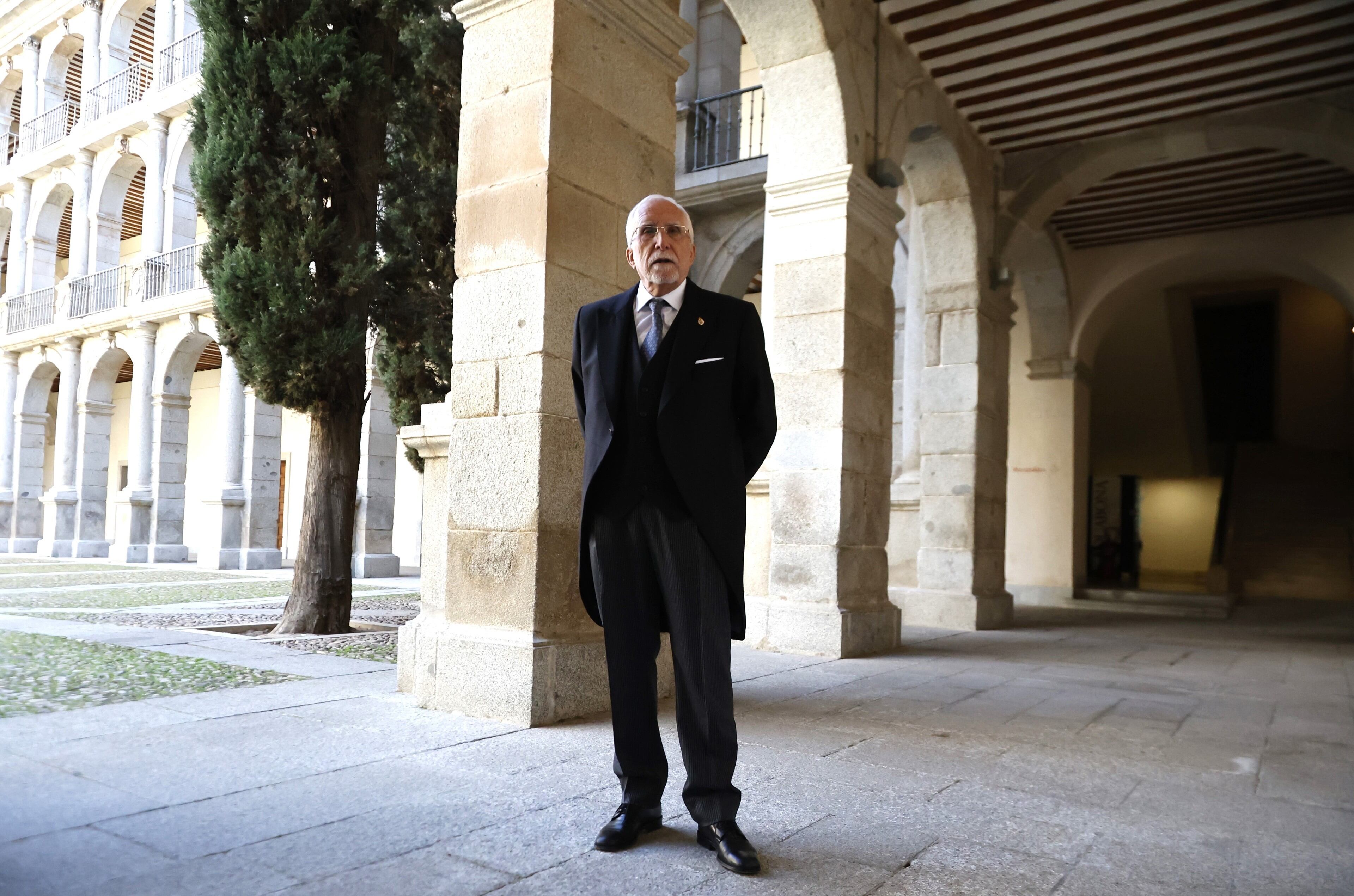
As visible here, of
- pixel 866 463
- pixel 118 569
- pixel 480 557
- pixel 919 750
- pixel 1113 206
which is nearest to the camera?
pixel 919 750

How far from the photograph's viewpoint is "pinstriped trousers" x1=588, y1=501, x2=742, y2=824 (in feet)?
6.97

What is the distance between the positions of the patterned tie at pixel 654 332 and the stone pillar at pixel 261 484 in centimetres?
1339

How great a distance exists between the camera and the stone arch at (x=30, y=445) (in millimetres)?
18422

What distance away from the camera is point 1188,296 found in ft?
52.2

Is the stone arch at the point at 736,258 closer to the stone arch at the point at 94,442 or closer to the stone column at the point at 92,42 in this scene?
the stone arch at the point at 94,442

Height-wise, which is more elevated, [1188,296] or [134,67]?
[134,67]

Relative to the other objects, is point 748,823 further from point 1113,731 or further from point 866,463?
point 866,463

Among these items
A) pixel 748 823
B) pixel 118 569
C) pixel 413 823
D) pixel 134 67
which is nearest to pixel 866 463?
pixel 748 823

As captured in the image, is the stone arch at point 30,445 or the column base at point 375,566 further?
the stone arch at point 30,445

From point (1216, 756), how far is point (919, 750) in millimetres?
1066

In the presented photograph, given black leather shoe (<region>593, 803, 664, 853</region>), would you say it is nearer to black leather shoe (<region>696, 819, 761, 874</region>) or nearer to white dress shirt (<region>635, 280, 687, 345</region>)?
black leather shoe (<region>696, 819, 761, 874</region>)

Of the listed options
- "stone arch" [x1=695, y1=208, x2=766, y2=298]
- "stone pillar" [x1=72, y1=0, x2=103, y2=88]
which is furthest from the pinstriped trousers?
"stone pillar" [x1=72, y1=0, x2=103, y2=88]

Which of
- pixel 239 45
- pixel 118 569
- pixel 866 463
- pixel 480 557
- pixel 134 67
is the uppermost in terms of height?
pixel 134 67

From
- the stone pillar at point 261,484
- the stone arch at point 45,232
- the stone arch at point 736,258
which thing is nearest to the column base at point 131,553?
the stone pillar at point 261,484
